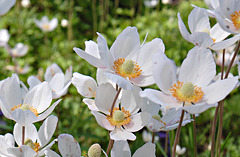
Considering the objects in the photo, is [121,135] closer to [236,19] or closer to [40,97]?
[40,97]

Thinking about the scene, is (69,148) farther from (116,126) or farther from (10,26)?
(10,26)

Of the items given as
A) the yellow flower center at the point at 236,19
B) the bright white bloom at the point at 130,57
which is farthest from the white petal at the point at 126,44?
the yellow flower center at the point at 236,19

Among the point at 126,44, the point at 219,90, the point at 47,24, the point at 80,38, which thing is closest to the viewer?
the point at 219,90

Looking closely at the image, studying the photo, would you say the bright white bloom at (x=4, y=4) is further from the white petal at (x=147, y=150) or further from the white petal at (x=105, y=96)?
A: the white petal at (x=147, y=150)

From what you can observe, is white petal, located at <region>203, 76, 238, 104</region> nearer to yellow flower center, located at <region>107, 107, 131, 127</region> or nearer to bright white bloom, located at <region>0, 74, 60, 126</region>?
yellow flower center, located at <region>107, 107, 131, 127</region>

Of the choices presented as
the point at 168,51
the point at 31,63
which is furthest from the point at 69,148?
the point at 31,63

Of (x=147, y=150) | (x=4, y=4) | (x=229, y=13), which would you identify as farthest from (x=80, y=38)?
(x=147, y=150)
